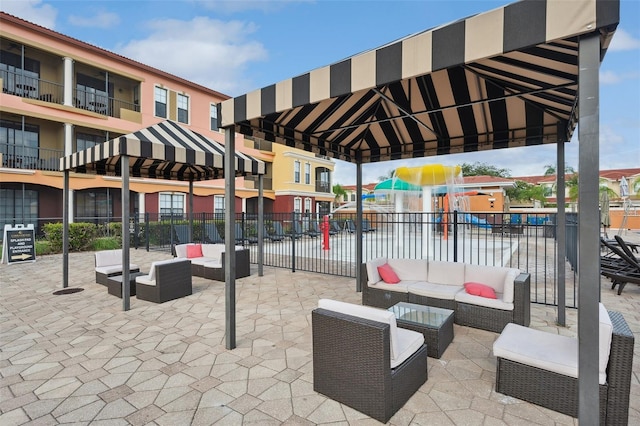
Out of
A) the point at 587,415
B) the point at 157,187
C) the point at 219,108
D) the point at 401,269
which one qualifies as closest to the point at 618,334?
the point at 587,415

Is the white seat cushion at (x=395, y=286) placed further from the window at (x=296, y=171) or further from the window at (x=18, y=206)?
the window at (x=296, y=171)

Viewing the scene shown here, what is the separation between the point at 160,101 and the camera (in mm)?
18047

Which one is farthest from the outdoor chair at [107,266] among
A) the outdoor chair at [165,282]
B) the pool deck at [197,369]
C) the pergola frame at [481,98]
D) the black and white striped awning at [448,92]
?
the black and white striped awning at [448,92]

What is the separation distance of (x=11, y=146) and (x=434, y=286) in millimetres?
18640

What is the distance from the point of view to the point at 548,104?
147 inches

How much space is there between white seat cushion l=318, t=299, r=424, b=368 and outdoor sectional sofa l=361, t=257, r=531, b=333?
1766mm

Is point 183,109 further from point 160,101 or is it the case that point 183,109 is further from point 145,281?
point 145,281

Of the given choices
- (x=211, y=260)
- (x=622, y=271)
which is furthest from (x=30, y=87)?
(x=622, y=271)

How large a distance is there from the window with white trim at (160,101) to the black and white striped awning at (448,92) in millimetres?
15811

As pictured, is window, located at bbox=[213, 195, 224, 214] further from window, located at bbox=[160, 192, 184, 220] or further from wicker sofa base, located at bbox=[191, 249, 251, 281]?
wicker sofa base, located at bbox=[191, 249, 251, 281]

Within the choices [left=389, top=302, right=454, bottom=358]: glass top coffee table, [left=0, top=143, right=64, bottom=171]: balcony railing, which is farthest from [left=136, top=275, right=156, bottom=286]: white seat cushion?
[left=0, top=143, right=64, bottom=171]: balcony railing

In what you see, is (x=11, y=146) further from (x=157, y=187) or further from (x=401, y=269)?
(x=401, y=269)

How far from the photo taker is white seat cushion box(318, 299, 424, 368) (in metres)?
2.46

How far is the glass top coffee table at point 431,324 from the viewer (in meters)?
3.37
